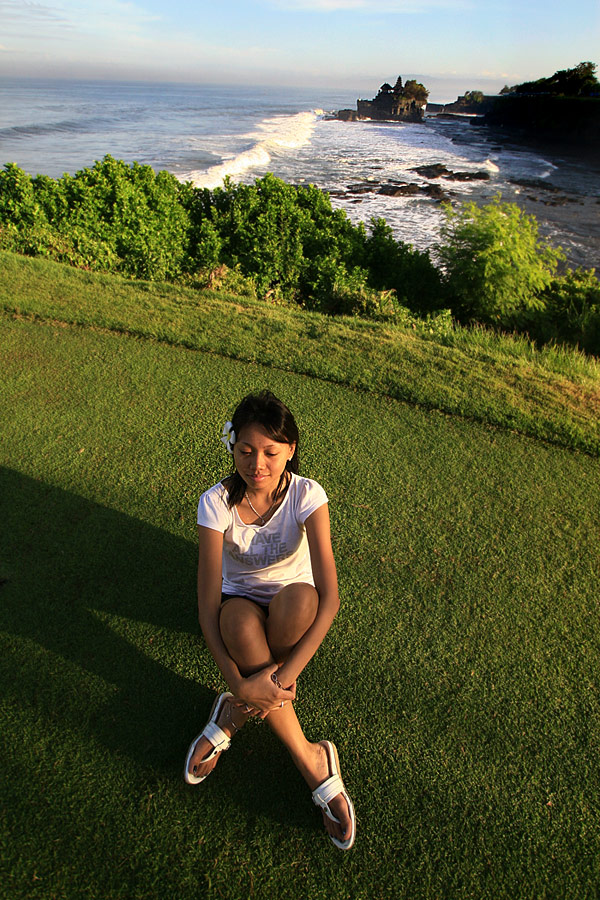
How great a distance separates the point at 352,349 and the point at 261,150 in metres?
40.9

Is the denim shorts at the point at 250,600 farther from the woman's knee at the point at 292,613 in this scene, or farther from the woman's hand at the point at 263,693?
the woman's hand at the point at 263,693

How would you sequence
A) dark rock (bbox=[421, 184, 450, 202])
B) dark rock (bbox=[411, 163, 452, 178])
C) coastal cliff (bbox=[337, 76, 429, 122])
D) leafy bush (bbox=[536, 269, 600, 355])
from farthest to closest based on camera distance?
coastal cliff (bbox=[337, 76, 429, 122]) < dark rock (bbox=[411, 163, 452, 178]) < dark rock (bbox=[421, 184, 450, 202]) < leafy bush (bbox=[536, 269, 600, 355])

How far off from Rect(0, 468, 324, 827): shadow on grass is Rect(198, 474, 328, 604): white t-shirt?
624mm

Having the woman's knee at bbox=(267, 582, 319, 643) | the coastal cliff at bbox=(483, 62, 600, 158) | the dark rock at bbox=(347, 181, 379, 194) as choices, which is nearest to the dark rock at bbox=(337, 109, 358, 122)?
the coastal cliff at bbox=(483, 62, 600, 158)

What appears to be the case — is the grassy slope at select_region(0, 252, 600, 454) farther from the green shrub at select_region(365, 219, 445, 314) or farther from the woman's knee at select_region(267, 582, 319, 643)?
the green shrub at select_region(365, 219, 445, 314)

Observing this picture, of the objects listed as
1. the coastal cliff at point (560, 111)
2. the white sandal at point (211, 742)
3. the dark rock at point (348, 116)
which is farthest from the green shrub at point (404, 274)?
the dark rock at point (348, 116)

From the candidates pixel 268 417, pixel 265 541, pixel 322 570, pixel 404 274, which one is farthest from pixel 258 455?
pixel 404 274

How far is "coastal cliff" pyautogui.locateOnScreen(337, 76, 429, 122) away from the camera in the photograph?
114m

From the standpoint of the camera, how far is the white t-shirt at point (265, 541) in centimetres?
292

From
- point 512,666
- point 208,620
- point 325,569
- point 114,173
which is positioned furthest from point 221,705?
point 114,173

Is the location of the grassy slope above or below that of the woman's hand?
above

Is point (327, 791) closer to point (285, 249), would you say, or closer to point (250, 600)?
point (250, 600)

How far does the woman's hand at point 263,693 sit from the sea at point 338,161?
725 inches

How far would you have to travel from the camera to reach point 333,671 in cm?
326
